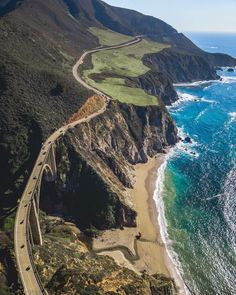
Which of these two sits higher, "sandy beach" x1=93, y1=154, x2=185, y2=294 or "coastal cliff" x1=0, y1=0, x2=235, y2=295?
"coastal cliff" x1=0, y1=0, x2=235, y2=295

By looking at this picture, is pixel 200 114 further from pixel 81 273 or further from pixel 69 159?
pixel 81 273

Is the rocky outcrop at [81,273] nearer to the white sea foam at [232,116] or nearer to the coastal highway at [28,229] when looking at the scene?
the coastal highway at [28,229]

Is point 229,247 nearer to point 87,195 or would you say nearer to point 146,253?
point 146,253

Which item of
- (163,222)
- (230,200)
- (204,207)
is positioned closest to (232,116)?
(230,200)

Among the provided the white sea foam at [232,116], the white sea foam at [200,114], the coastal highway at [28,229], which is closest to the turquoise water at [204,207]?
the white sea foam at [232,116]

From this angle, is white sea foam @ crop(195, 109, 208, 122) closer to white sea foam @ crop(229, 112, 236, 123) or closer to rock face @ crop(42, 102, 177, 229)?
white sea foam @ crop(229, 112, 236, 123)

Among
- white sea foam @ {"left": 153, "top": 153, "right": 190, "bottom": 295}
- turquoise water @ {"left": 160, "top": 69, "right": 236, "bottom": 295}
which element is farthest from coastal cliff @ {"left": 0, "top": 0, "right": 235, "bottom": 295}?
turquoise water @ {"left": 160, "top": 69, "right": 236, "bottom": 295}
